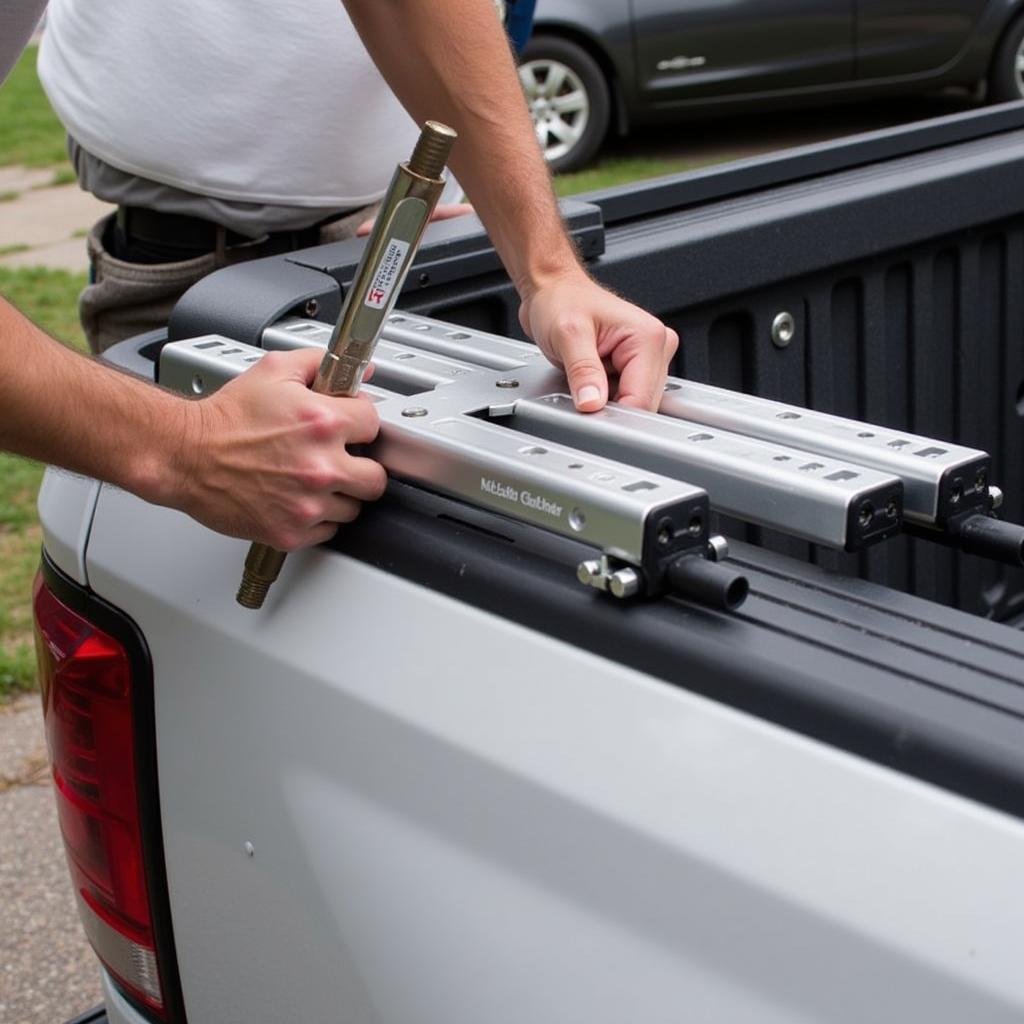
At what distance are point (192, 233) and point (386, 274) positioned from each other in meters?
1.41

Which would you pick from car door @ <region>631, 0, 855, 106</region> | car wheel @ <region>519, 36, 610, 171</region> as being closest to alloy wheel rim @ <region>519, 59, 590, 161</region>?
car wheel @ <region>519, 36, 610, 171</region>

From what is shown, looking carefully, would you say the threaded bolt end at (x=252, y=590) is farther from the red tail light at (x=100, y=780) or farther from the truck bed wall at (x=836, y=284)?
the truck bed wall at (x=836, y=284)

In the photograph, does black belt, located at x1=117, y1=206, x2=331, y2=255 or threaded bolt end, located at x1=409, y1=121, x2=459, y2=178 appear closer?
threaded bolt end, located at x1=409, y1=121, x2=459, y2=178

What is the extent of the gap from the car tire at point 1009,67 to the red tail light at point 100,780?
8150 millimetres

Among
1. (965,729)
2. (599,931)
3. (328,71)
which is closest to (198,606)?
(599,931)

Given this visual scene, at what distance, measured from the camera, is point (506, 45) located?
210 centimetres

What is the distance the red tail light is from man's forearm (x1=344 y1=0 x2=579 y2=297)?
0.68 metres

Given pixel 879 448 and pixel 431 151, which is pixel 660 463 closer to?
pixel 879 448

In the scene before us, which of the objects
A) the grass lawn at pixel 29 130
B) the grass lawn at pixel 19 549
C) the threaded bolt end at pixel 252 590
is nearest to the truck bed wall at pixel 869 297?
the threaded bolt end at pixel 252 590

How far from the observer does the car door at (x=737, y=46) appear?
8297 mm

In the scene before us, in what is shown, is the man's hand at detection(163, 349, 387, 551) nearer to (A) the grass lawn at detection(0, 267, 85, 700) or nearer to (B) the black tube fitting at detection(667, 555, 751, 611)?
(B) the black tube fitting at detection(667, 555, 751, 611)

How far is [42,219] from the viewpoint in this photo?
348 inches

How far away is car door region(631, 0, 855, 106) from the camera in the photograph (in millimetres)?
8297

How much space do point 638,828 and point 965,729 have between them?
222mm
